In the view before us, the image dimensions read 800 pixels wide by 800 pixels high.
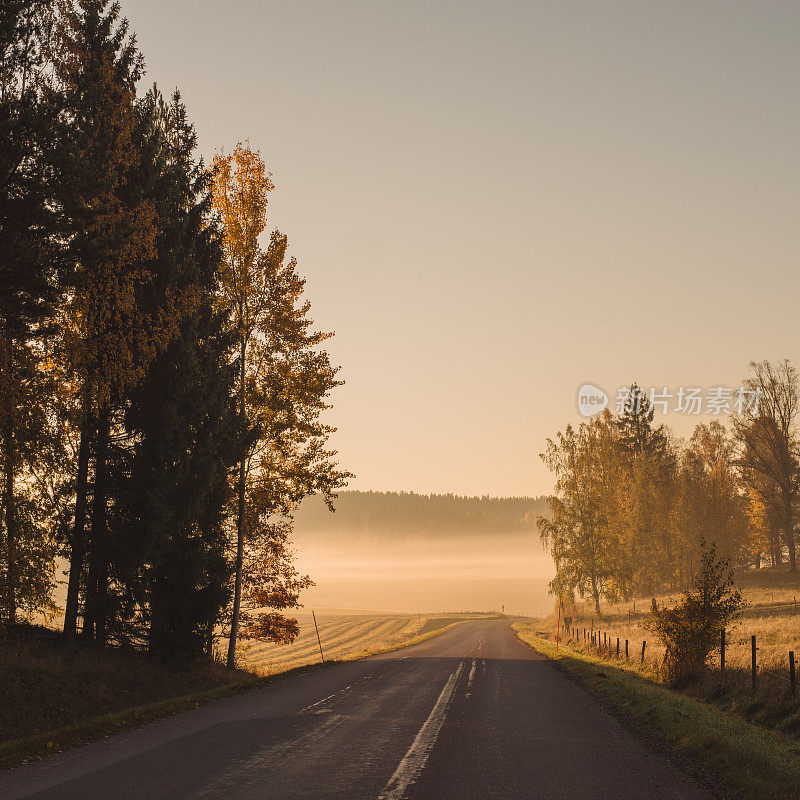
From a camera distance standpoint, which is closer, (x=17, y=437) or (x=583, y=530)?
(x=17, y=437)

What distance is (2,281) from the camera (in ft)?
43.9

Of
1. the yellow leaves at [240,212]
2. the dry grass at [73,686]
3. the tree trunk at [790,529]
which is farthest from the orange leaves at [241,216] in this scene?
the tree trunk at [790,529]

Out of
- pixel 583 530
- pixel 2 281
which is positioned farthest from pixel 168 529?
pixel 583 530

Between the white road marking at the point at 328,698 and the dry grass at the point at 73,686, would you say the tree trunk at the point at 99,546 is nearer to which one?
the dry grass at the point at 73,686

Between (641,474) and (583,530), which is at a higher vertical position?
(641,474)

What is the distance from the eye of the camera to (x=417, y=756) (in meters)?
9.02

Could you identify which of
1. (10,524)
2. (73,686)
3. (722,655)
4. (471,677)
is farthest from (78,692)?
(722,655)

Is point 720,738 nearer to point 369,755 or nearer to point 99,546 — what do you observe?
point 369,755

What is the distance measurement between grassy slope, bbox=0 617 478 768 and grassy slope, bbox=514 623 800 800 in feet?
31.1

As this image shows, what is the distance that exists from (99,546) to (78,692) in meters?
3.90

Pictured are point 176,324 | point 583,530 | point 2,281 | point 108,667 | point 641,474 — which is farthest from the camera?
point 641,474

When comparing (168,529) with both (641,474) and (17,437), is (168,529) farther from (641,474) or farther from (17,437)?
(641,474)

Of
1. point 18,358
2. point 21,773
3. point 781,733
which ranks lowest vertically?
point 781,733

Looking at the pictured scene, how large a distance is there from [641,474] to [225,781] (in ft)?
158
